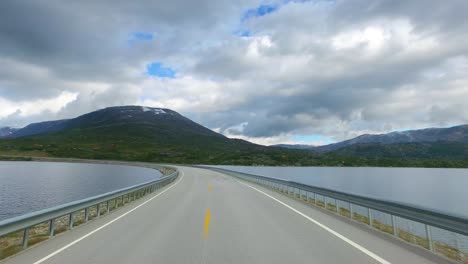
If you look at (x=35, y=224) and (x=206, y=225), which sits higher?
(x=35, y=224)

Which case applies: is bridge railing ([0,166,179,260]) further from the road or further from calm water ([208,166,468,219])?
calm water ([208,166,468,219])

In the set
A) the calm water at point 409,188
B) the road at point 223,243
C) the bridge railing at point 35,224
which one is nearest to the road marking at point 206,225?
the road at point 223,243

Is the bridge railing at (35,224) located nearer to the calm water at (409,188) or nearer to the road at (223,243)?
the road at (223,243)

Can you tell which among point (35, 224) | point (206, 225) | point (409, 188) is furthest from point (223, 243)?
point (409, 188)

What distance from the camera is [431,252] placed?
830cm

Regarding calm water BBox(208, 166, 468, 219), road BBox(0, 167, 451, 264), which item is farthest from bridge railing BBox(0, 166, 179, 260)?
calm water BBox(208, 166, 468, 219)

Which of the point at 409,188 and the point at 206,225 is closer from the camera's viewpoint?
the point at 206,225

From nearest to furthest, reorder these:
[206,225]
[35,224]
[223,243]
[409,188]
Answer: [223,243], [35,224], [206,225], [409,188]

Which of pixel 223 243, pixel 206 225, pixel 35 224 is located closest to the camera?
pixel 223 243

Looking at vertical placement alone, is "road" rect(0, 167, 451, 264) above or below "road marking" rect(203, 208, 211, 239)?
below

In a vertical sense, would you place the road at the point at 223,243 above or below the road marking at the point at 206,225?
below

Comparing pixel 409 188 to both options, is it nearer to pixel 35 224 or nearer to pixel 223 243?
pixel 223 243

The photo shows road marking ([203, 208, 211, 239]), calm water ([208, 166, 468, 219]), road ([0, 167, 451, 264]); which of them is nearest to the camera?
road ([0, 167, 451, 264])

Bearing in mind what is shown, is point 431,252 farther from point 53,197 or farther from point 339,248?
point 53,197
